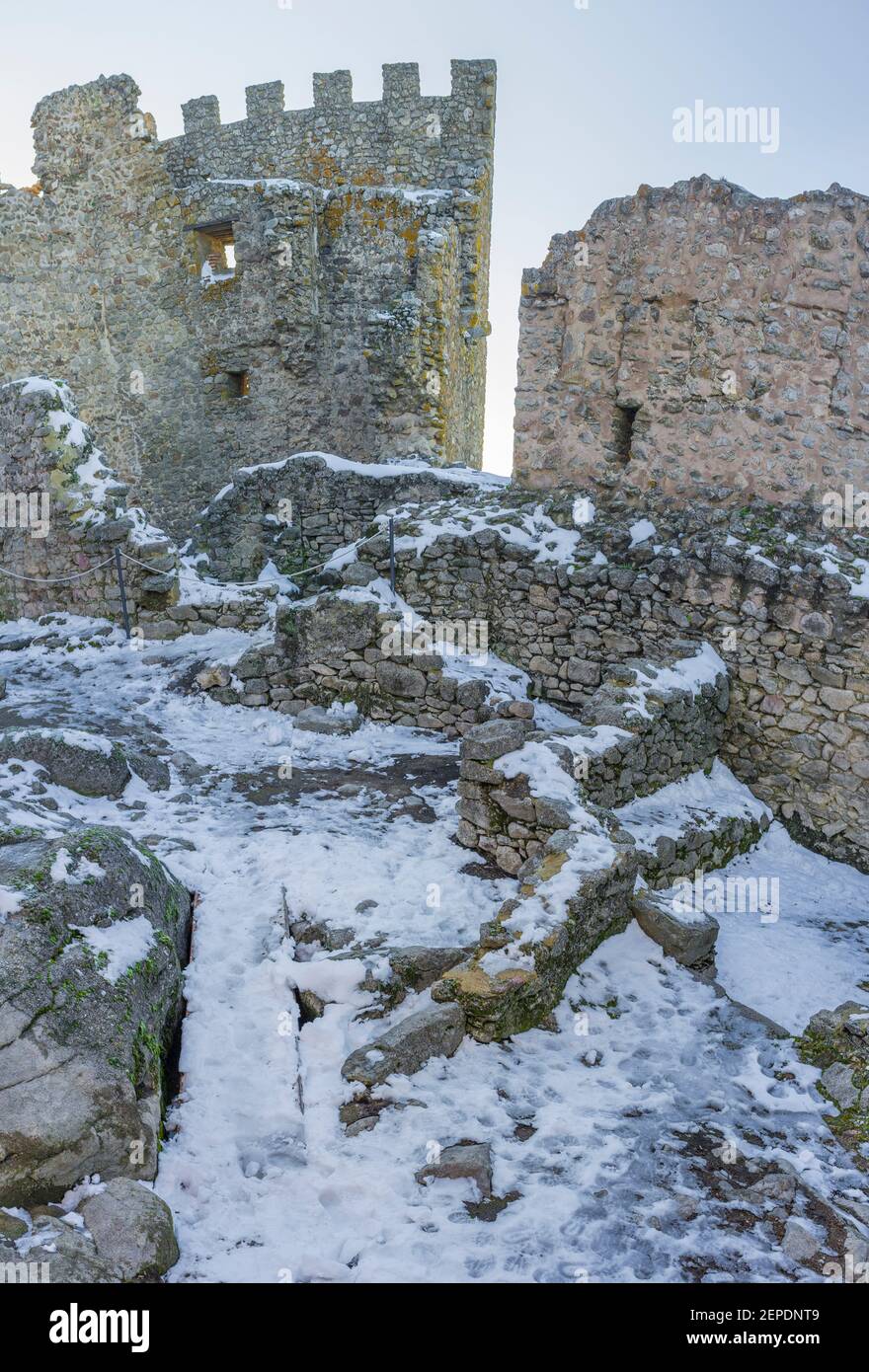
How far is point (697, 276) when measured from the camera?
29.6ft

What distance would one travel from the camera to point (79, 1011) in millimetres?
3861

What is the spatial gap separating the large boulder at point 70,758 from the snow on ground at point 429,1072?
Result: 0.45 feet

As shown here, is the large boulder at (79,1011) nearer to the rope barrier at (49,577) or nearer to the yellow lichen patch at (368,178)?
the rope barrier at (49,577)

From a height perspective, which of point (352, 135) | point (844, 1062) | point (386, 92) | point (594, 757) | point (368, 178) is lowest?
point (844, 1062)

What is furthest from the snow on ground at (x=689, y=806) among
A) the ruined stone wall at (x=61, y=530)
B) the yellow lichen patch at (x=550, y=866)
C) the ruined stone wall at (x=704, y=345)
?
the ruined stone wall at (x=61, y=530)

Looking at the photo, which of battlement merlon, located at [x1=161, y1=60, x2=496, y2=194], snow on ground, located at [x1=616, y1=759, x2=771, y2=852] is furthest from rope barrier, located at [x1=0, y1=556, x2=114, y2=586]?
battlement merlon, located at [x1=161, y1=60, x2=496, y2=194]

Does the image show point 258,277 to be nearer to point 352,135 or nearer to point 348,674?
point 352,135

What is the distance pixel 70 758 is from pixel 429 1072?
4243mm

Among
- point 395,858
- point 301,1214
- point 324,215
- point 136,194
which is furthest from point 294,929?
point 136,194

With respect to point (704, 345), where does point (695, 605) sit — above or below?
below

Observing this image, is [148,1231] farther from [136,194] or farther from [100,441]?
[136,194]

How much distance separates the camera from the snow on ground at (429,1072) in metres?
3.50

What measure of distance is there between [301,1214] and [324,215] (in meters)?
16.6

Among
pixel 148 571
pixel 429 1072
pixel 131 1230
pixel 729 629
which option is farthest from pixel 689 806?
pixel 148 571
